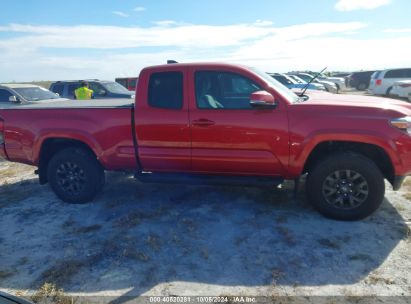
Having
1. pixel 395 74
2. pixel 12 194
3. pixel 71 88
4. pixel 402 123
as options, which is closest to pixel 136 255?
pixel 402 123

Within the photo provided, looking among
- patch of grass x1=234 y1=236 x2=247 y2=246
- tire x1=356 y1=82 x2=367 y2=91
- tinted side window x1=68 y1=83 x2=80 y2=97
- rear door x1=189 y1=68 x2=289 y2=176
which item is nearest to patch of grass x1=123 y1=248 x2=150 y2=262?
patch of grass x1=234 y1=236 x2=247 y2=246

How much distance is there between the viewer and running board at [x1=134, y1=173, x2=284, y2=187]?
14.9 feet

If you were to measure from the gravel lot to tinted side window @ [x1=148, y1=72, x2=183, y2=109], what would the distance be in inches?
58.1

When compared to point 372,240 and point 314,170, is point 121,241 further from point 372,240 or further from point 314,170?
point 372,240

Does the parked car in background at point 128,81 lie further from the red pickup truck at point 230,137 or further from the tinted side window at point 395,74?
the red pickup truck at point 230,137

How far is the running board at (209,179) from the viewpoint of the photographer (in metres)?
4.55

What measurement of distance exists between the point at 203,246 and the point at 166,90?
2.11 m

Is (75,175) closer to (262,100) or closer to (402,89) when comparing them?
(262,100)

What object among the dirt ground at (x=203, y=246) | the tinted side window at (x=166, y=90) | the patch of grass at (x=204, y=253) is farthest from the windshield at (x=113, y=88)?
the patch of grass at (x=204, y=253)

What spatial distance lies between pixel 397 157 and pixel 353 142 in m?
0.51

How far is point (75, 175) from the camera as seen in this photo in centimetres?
534

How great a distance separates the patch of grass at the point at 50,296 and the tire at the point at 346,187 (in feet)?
Result: 9.88

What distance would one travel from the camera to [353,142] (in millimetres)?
4352

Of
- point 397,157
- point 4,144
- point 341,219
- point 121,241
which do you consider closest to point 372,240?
point 341,219
